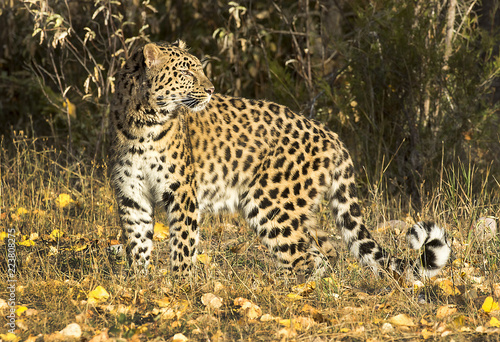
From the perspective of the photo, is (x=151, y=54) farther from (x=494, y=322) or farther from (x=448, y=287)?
(x=494, y=322)

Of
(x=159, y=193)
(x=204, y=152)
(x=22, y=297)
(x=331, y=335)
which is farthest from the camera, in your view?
(x=204, y=152)

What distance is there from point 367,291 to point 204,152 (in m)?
1.68

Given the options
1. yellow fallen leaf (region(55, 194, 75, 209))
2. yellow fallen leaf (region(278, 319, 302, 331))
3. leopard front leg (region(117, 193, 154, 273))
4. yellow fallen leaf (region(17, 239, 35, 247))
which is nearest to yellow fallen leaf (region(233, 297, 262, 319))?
yellow fallen leaf (region(278, 319, 302, 331))

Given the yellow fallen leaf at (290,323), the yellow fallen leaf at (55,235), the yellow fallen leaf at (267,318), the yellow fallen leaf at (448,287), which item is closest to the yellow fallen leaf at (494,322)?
the yellow fallen leaf at (448,287)

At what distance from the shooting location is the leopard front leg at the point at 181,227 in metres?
4.82

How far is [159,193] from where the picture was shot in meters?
4.88

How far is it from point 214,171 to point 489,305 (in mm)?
2286

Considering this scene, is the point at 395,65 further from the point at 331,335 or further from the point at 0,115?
the point at 0,115

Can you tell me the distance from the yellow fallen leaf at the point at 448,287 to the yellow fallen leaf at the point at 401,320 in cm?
58

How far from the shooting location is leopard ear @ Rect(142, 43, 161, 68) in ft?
15.7

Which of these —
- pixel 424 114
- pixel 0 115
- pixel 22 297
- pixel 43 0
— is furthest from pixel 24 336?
pixel 0 115

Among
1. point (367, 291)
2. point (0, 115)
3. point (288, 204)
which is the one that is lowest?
point (0, 115)

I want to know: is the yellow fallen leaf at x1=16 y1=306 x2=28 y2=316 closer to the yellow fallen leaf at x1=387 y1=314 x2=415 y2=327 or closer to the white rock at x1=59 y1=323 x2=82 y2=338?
the white rock at x1=59 y1=323 x2=82 y2=338

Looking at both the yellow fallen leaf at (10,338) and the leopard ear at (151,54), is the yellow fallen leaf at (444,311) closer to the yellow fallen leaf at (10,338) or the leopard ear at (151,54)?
the yellow fallen leaf at (10,338)
